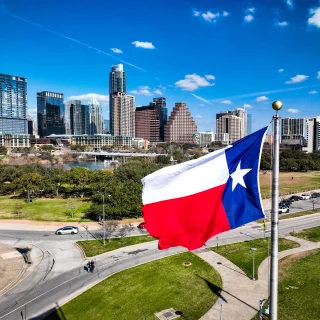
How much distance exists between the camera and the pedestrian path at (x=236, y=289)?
20.7 m

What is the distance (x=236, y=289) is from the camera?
78.9 feet

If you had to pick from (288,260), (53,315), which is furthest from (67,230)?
(288,260)

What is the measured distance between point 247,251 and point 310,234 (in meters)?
11.0

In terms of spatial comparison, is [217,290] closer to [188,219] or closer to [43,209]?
[188,219]

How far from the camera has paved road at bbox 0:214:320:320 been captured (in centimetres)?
2269

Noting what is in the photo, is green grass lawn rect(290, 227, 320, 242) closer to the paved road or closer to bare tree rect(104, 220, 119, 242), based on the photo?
the paved road

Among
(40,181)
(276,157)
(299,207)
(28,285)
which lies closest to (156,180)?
(276,157)

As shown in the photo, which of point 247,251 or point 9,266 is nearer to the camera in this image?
point 9,266

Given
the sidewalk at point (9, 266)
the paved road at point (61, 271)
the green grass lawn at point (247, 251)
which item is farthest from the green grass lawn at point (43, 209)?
the green grass lawn at point (247, 251)

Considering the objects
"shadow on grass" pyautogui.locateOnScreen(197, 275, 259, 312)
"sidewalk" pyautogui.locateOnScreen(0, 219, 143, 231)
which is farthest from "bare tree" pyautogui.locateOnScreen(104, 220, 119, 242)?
"shadow on grass" pyautogui.locateOnScreen(197, 275, 259, 312)

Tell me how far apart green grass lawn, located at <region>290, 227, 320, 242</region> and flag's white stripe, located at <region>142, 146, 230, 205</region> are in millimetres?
31858

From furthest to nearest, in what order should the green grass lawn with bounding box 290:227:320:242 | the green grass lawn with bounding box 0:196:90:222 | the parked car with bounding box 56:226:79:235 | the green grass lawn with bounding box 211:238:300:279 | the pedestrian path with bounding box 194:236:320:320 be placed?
1. the green grass lawn with bounding box 0:196:90:222
2. the parked car with bounding box 56:226:79:235
3. the green grass lawn with bounding box 290:227:320:242
4. the green grass lawn with bounding box 211:238:300:279
5. the pedestrian path with bounding box 194:236:320:320

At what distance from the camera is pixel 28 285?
26078mm

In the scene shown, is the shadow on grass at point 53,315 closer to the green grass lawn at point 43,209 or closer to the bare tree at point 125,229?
the bare tree at point 125,229
